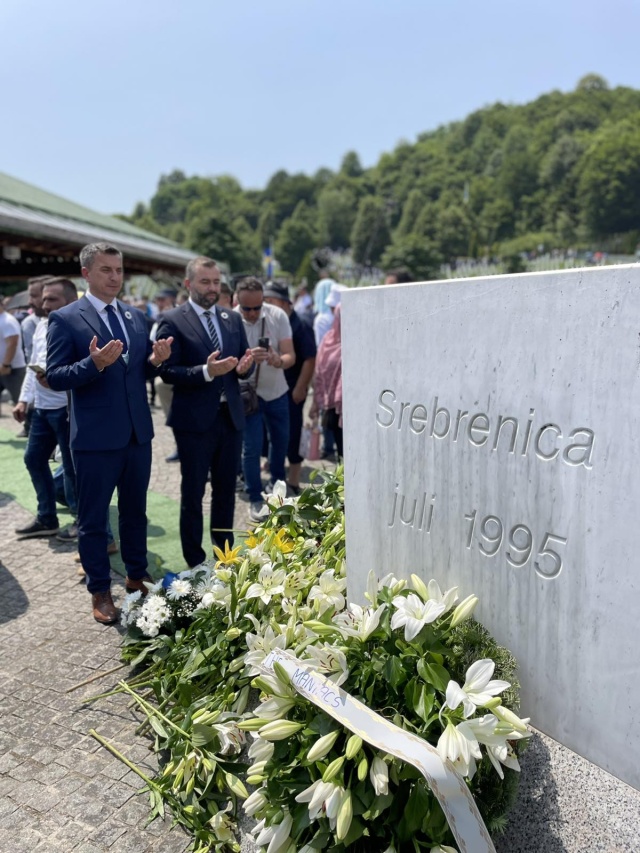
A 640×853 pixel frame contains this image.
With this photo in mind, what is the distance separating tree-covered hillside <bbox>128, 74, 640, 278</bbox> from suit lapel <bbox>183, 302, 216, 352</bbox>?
67772 mm

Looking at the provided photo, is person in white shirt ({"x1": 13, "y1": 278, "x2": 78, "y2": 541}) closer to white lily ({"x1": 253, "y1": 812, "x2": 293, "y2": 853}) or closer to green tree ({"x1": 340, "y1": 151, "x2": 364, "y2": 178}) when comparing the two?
white lily ({"x1": 253, "y1": 812, "x2": 293, "y2": 853})

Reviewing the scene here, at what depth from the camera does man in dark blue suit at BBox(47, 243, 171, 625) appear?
3535 mm

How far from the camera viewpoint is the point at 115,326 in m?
3.75

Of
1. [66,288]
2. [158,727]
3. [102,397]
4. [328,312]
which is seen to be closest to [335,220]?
[328,312]

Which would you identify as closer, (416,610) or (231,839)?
(416,610)

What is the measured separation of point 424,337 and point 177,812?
1.85 metres

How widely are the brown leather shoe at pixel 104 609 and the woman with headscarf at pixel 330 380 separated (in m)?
2.49

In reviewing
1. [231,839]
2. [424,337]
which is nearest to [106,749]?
[231,839]

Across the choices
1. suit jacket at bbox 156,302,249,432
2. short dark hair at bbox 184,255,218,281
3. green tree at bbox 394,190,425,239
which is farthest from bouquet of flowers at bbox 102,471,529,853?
green tree at bbox 394,190,425,239

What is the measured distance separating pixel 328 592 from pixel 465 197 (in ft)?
403

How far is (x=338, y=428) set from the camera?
19.6ft

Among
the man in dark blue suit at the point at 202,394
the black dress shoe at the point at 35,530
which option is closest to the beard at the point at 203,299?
the man in dark blue suit at the point at 202,394

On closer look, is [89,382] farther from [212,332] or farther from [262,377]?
[262,377]

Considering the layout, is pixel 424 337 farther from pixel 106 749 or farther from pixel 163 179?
pixel 163 179
